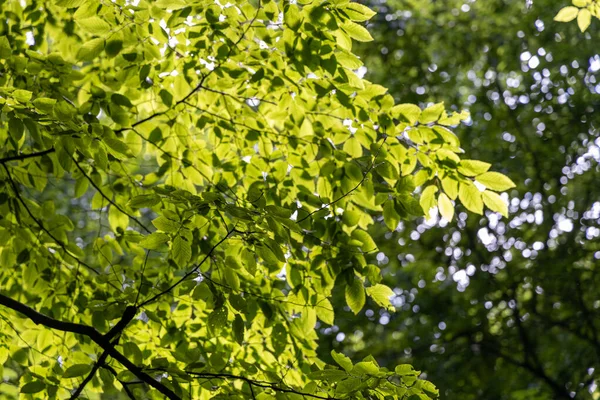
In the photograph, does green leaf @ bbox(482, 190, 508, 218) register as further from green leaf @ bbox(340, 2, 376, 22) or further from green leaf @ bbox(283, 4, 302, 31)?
green leaf @ bbox(283, 4, 302, 31)

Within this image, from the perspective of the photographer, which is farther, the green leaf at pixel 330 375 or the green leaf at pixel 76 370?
the green leaf at pixel 76 370

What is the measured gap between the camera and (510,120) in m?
7.13

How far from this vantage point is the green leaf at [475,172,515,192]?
2.68 m

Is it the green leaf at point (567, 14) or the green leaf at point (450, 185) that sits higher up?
the green leaf at point (567, 14)

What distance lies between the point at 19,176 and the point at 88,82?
598mm

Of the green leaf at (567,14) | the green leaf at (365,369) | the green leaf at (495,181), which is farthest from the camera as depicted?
the green leaf at (567,14)

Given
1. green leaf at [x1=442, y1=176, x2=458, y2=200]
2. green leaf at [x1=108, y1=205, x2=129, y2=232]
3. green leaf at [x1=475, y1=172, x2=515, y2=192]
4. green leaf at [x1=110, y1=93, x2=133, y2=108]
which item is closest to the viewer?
green leaf at [x1=475, y1=172, x2=515, y2=192]

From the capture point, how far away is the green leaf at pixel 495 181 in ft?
8.79

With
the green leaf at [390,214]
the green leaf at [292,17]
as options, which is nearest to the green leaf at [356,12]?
the green leaf at [292,17]

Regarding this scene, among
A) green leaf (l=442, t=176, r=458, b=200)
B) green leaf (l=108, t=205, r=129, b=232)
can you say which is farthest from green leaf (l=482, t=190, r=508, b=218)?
green leaf (l=108, t=205, r=129, b=232)

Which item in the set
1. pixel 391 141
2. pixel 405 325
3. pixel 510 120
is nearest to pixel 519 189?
pixel 510 120

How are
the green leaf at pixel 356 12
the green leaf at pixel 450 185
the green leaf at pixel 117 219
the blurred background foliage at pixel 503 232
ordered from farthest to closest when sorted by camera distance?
the blurred background foliage at pixel 503 232 < the green leaf at pixel 117 219 < the green leaf at pixel 450 185 < the green leaf at pixel 356 12

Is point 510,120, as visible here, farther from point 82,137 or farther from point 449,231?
point 82,137

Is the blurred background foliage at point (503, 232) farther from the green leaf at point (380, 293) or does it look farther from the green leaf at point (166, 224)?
the green leaf at point (166, 224)
